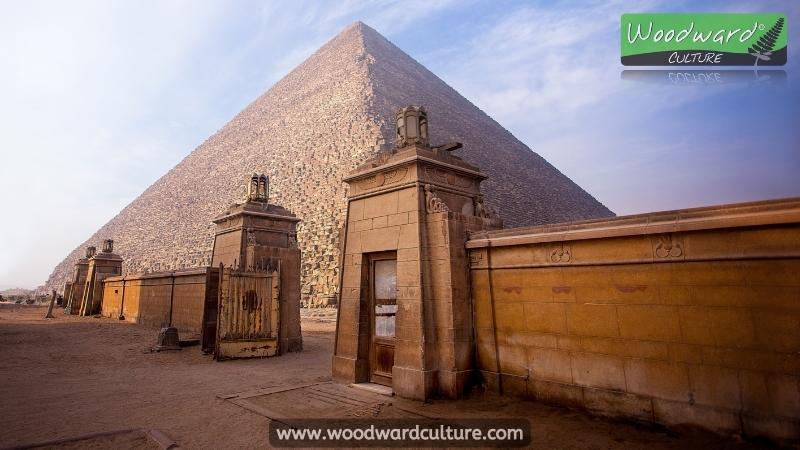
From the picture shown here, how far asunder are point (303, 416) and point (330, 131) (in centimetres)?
5087

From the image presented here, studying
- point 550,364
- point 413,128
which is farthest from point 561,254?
point 413,128

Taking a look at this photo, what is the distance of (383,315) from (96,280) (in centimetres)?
2189

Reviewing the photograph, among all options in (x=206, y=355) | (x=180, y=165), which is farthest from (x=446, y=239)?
(x=180, y=165)

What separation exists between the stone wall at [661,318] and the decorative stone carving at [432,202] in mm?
884

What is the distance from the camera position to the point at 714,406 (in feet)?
10.8

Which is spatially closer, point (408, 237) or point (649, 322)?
point (649, 322)

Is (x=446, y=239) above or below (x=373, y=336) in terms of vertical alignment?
above

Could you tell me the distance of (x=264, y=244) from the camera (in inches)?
395

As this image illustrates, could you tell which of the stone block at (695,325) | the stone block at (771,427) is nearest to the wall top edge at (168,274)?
the stone block at (695,325)

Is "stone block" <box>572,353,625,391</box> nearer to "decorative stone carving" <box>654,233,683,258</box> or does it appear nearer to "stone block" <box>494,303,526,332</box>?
"stone block" <box>494,303,526,332</box>

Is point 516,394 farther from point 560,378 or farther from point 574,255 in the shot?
point 574,255

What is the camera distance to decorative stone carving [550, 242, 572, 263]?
4284 mm

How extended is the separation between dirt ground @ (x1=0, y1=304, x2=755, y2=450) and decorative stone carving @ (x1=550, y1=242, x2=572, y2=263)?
1.51 m

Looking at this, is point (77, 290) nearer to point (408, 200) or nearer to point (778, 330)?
point (408, 200)
